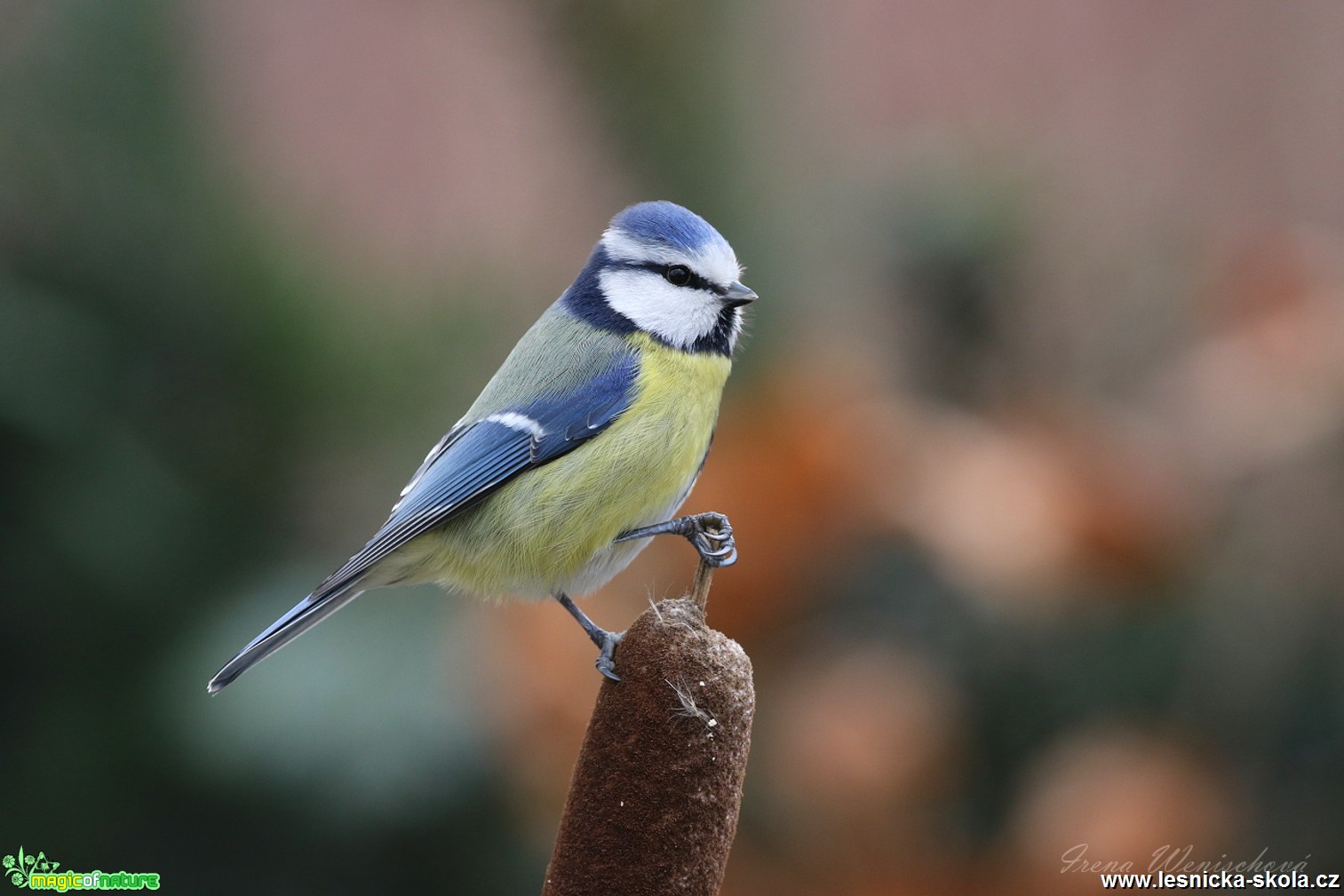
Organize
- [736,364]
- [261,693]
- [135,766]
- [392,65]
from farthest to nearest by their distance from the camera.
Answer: [392,65] < [736,364] < [135,766] < [261,693]

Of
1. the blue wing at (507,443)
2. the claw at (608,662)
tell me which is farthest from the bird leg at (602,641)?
the blue wing at (507,443)

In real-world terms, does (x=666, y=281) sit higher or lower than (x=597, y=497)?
higher

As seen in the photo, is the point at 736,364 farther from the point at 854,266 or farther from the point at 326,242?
the point at 326,242

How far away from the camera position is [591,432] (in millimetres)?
→ 954

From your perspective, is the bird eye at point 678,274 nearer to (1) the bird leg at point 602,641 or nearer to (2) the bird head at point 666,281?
(2) the bird head at point 666,281

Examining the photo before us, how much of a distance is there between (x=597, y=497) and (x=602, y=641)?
200 mm

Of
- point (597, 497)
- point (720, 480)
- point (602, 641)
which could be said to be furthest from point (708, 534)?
point (720, 480)

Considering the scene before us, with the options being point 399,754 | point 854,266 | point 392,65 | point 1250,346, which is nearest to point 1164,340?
point 1250,346

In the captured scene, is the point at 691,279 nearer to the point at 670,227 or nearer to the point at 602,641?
the point at 670,227

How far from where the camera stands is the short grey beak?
907 millimetres

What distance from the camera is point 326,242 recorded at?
2.03 meters

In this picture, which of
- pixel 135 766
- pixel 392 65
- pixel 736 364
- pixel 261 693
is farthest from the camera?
pixel 392 65

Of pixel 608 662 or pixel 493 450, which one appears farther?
pixel 493 450

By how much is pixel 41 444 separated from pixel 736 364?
1.08 meters
